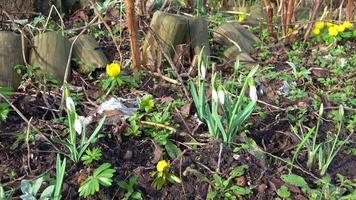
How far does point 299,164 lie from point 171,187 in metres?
0.55

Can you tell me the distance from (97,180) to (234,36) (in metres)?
1.78

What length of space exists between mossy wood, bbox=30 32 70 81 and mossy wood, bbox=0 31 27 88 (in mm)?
90

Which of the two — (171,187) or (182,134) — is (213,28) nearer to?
(182,134)

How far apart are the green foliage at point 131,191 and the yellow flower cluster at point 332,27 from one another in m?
2.05

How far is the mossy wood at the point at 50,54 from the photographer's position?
2637 millimetres

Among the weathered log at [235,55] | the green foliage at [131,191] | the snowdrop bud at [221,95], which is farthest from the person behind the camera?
the weathered log at [235,55]

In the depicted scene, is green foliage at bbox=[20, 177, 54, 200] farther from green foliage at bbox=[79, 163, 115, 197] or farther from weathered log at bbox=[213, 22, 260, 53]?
weathered log at bbox=[213, 22, 260, 53]

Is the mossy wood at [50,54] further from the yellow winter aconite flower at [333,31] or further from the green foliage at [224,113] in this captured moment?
the yellow winter aconite flower at [333,31]

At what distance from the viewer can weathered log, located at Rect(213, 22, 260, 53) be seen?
10.9ft

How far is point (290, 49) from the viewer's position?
351cm

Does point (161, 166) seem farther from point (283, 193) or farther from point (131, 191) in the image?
point (283, 193)

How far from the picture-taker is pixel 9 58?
2.56m

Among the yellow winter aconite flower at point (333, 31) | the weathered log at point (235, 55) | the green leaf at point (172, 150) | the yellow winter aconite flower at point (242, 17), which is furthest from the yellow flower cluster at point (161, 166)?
the yellow winter aconite flower at point (242, 17)

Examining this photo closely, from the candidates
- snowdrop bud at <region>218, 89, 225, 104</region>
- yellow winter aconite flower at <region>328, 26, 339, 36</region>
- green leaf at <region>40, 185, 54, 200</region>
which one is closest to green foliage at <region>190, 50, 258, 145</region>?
snowdrop bud at <region>218, 89, 225, 104</region>
